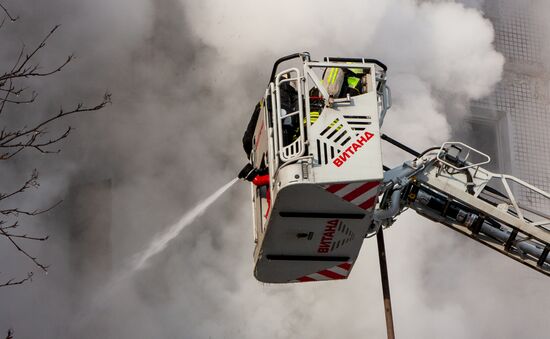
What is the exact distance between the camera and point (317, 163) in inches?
228

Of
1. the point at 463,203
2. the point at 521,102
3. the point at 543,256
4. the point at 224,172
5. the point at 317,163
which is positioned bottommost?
the point at 543,256

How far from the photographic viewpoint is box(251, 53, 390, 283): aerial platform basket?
5.79m

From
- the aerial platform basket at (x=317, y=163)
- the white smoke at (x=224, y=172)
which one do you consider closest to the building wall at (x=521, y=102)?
the white smoke at (x=224, y=172)

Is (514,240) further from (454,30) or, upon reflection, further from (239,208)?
(454,30)

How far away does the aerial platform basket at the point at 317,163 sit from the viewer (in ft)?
19.0

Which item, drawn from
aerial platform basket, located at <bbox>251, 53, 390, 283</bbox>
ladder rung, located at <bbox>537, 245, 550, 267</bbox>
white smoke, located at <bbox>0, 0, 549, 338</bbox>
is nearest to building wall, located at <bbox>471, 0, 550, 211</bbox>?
white smoke, located at <bbox>0, 0, 549, 338</bbox>

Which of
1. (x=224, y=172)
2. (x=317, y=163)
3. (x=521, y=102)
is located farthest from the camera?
(x=521, y=102)

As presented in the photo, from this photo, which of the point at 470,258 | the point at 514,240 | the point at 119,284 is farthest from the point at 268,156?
the point at 470,258

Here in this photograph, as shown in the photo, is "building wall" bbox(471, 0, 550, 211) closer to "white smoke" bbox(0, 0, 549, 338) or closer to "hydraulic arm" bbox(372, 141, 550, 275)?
"white smoke" bbox(0, 0, 549, 338)

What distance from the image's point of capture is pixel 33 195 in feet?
36.7

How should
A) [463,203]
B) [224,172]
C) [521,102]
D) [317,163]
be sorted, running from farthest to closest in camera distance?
[521,102] → [224,172] → [463,203] → [317,163]

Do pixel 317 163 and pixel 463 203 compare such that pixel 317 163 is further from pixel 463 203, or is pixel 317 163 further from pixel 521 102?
pixel 521 102

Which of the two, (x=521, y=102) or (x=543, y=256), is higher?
(x=521, y=102)

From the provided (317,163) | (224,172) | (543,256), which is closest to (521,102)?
(224,172)
